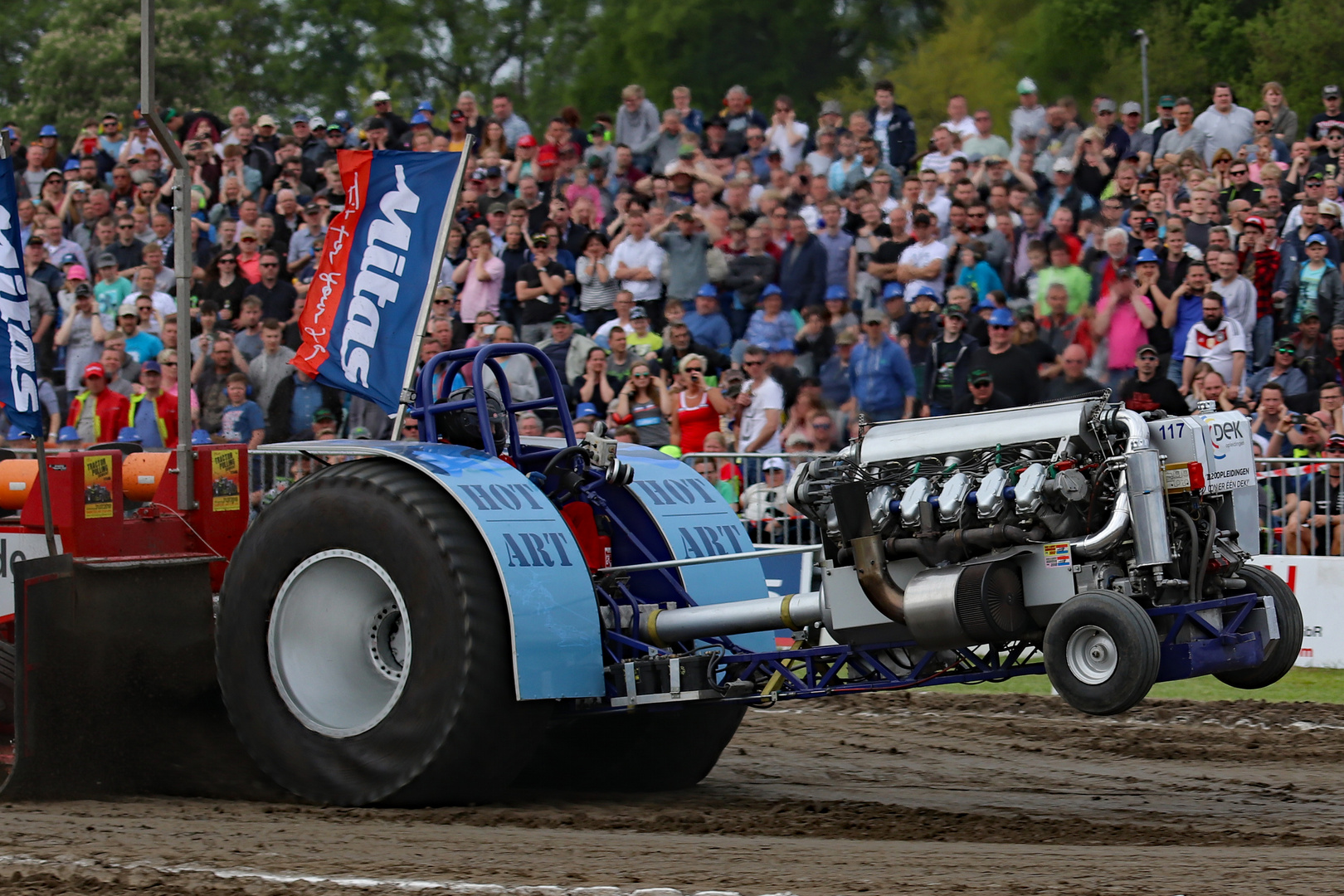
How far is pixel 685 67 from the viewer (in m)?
46.7

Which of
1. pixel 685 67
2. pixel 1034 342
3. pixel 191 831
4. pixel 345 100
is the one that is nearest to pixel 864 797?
pixel 191 831

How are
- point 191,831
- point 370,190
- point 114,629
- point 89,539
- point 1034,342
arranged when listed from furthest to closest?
1. point 1034,342
2. point 370,190
3. point 89,539
4. point 114,629
5. point 191,831

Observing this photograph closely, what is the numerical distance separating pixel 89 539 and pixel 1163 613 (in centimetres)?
468

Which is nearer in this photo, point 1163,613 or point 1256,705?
point 1163,613

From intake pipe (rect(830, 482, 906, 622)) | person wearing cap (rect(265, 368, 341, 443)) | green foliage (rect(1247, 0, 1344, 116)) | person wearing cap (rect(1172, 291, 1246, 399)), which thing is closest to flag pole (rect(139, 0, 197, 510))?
intake pipe (rect(830, 482, 906, 622))

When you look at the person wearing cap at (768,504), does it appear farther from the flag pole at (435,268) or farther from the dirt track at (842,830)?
the flag pole at (435,268)

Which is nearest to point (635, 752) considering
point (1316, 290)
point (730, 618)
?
point (730, 618)

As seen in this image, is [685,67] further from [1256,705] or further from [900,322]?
[1256,705]

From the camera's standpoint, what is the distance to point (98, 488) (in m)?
8.30

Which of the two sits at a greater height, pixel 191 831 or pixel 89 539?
pixel 89 539

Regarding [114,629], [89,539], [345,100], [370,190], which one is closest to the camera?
[114,629]

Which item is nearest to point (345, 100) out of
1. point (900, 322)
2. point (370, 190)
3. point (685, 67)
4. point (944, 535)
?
point (685, 67)

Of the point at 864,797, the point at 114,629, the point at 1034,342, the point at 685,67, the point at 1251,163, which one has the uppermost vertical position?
the point at 685,67

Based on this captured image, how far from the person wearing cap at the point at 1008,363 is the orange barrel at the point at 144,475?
248 inches
